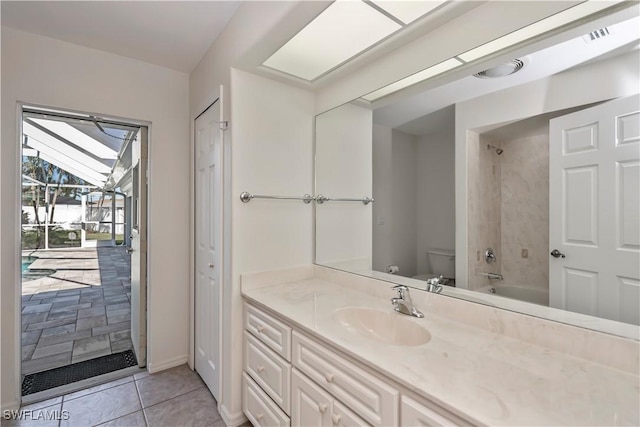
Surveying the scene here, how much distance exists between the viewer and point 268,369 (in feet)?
4.94

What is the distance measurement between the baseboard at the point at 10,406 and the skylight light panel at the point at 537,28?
3.26 meters

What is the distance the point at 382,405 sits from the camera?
91 cm

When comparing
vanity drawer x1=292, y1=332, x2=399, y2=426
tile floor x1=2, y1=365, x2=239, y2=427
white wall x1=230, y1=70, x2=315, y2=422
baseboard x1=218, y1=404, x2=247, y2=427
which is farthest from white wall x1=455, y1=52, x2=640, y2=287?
tile floor x1=2, y1=365, x2=239, y2=427

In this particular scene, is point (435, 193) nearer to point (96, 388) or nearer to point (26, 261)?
point (96, 388)

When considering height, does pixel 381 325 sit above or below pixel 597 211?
below

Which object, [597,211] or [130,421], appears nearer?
[597,211]

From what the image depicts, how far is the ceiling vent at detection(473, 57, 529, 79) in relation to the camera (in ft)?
3.91

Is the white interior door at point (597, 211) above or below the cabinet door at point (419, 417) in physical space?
above

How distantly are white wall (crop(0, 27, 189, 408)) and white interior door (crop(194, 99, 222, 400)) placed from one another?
21 cm

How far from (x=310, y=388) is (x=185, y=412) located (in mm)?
1209

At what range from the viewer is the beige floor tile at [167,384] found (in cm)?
202

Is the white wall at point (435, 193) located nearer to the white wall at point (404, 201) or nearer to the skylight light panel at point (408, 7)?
the white wall at point (404, 201)

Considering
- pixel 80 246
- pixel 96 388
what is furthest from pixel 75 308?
pixel 96 388

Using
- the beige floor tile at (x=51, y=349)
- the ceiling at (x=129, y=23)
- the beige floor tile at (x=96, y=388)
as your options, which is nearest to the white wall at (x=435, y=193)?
the ceiling at (x=129, y=23)
